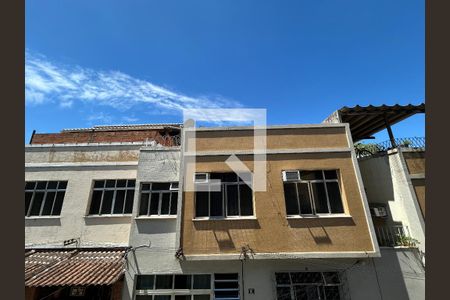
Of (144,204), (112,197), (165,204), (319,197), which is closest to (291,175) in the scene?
(319,197)

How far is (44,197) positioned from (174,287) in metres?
7.26

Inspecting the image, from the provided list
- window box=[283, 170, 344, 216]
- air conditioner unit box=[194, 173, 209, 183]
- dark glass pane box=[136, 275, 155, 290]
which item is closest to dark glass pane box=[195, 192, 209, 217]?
air conditioner unit box=[194, 173, 209, 183]

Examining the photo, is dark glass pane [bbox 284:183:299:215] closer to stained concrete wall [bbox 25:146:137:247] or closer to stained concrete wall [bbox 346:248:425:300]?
stained concrete wall [bbox 346:248:425:300]

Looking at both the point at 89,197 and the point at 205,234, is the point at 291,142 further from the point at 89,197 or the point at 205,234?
the point at 89,197

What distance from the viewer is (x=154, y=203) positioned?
10.6 m

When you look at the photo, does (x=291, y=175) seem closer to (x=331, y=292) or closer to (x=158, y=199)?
(x=331, y=292)

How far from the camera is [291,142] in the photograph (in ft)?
34.9

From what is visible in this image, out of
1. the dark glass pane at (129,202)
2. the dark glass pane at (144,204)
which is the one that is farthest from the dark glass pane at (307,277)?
the dark glass pane at (129,202)

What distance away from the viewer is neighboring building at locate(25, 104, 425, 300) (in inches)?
361

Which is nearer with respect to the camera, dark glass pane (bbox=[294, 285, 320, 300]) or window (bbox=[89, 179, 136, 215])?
dark glass pane (bbox=[294, 285, 320, 300])

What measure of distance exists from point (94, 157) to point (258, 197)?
7.99 meters

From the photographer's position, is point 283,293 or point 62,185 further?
point 62,185

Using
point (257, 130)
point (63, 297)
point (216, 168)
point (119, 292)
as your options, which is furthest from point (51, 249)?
point (257, 130)

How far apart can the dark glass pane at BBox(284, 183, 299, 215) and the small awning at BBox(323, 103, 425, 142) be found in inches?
150
